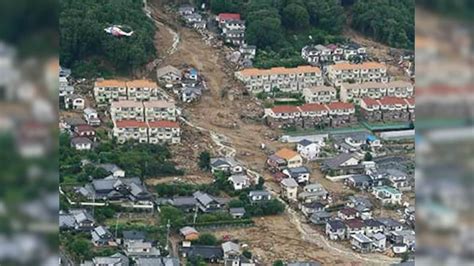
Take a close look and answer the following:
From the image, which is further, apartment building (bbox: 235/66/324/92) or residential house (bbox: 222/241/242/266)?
apartment building (bbox: 235/66/324/92)

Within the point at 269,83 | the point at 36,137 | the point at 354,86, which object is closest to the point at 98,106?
the point at 269,83

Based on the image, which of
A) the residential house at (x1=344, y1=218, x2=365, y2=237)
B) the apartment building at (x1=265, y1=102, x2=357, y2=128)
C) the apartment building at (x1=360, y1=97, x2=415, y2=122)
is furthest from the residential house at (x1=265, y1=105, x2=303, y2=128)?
the residential house at (x1=344, y1=218, x2=365, y2=237)

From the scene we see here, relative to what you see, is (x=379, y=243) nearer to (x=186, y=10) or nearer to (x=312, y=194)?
(x=312, y=194)

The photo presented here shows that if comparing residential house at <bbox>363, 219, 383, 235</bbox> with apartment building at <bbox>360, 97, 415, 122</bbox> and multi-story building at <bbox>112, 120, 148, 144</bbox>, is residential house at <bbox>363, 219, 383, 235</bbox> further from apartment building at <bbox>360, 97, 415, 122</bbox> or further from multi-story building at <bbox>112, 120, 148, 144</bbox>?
apartment building at <bbox>360, 97, 415, 122</bbox>

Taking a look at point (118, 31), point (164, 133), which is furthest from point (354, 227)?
point (118, 31)

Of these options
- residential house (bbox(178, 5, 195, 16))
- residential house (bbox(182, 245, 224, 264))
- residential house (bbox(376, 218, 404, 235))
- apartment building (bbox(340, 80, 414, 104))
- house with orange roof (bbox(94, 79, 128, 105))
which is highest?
residential house (bbox(178, 5, 195, 16))

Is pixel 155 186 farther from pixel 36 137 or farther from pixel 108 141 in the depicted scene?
pixel 36 137

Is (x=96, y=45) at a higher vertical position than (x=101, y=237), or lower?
higher
